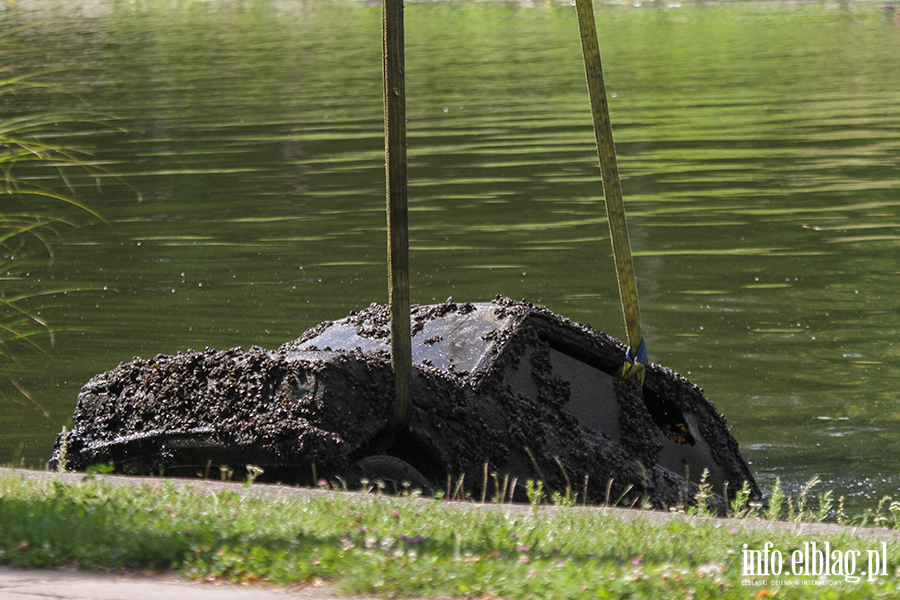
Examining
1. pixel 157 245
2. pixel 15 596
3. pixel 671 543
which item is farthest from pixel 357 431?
pixel 157 245

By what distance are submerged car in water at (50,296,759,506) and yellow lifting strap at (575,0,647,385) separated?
0.57 ft

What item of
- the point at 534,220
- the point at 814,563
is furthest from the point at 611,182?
the point at 534,220

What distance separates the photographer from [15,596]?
4.24 metres

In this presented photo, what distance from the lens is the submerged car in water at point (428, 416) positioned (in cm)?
681

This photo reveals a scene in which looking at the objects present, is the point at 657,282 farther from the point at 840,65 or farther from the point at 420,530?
the point at 840,65

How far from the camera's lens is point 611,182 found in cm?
786

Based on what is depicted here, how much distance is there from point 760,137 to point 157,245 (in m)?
14.6

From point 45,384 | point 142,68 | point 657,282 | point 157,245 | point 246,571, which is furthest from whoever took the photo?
point 142,68

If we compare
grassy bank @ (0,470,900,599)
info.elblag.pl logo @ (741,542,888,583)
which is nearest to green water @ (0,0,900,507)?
grassy bank @ (0,470,900,599)

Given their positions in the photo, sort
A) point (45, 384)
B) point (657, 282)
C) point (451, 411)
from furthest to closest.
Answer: point (657, 282)
point (45, 384)
point (451, 411)

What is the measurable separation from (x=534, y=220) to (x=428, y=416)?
12456mm

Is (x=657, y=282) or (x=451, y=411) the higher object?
(x=451, y=411)

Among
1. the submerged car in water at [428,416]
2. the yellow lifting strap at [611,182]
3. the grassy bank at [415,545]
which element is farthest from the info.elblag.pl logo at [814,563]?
the yellow lifting strap at [611,182]

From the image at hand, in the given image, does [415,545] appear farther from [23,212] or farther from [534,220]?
[534,220]
